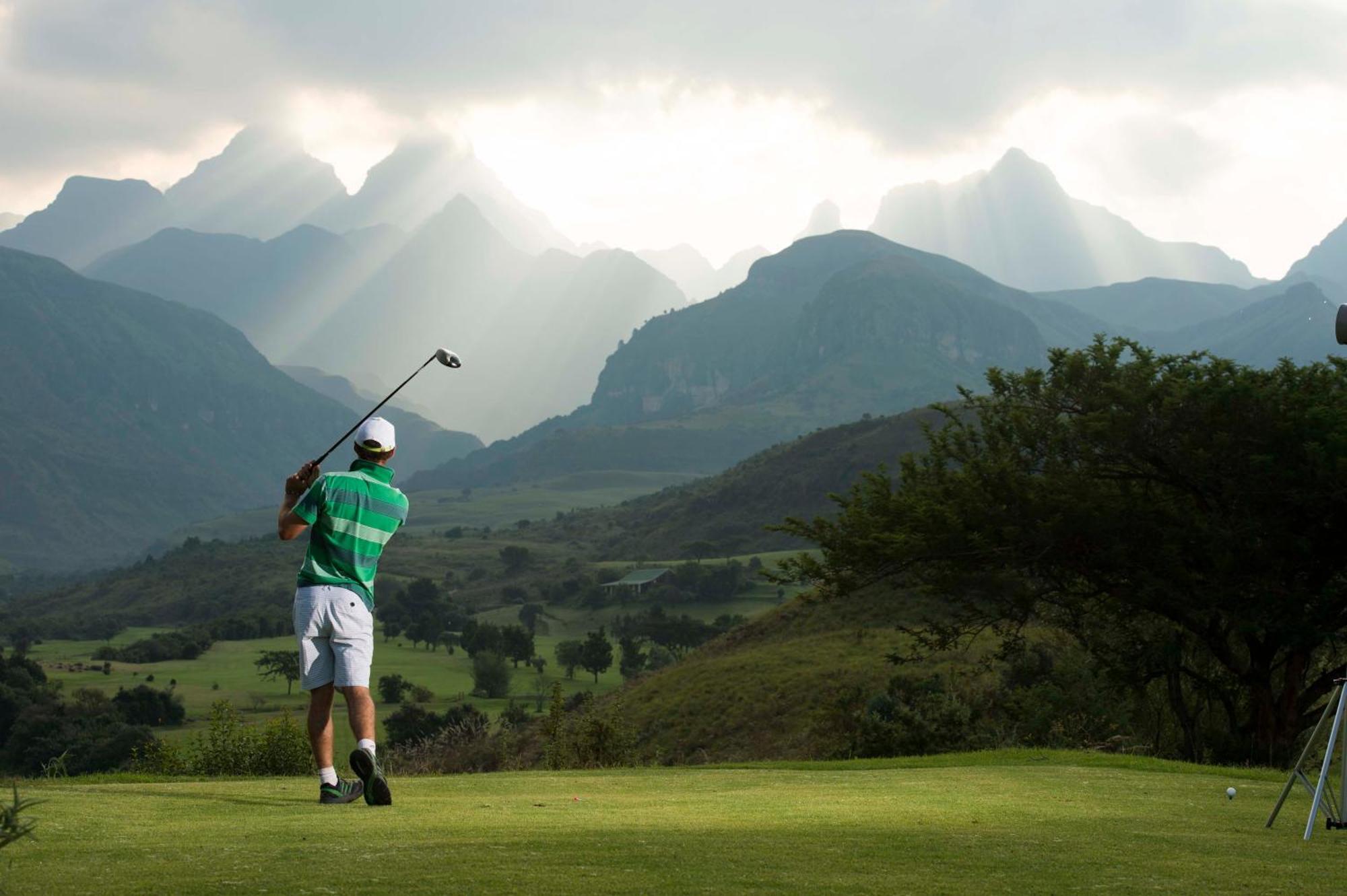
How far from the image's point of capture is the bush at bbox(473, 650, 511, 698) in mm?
83562

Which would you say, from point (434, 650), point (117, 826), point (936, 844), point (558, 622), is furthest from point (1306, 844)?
point (558, 622)

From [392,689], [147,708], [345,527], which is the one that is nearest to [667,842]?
[345,527]

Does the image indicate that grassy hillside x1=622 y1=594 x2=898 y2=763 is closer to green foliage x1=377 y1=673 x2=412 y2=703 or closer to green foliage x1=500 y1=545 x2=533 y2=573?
green foliage x1=377 y1=673 x2=412 y2=703

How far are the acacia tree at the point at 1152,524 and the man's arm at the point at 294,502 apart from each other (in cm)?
1533

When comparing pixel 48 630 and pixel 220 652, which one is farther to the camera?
pixel 48 630

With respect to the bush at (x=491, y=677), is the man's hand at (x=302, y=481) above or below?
above

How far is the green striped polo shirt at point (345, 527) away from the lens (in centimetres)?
871

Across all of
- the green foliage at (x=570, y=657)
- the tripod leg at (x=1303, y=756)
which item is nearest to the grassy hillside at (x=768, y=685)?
the green foliage at (x=570, y=657)

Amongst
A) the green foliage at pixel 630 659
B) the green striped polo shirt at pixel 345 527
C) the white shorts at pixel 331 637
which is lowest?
the green foliage at pixel 630 659

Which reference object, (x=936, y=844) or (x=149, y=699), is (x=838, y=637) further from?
(x=936, y=844)

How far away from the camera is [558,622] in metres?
125

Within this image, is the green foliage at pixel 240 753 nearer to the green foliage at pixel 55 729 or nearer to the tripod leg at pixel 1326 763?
the tripod leg at pixel 1326 763

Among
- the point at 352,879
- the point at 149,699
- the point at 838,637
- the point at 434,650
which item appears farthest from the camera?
the point at 434,650

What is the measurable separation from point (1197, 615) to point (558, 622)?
346 ft
